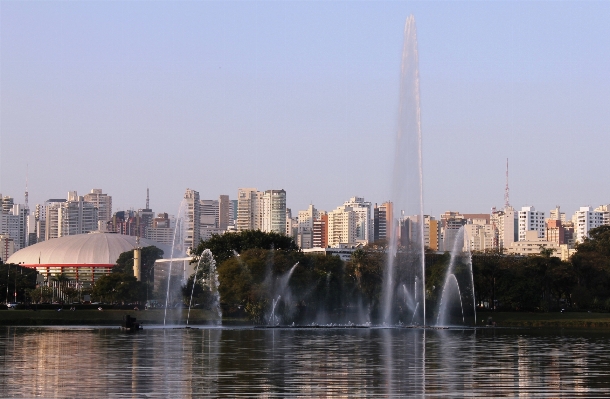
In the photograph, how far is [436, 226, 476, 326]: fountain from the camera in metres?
85.2

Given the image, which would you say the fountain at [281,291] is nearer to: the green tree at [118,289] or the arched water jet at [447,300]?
the arched water jet at [447,300]

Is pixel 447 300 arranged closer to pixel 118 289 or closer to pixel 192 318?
pixel 192 318

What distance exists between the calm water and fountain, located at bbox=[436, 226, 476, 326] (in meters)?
28.9

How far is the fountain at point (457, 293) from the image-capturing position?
85.2 meters

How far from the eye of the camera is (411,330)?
229 ft

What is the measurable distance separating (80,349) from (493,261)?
60801 millimetres

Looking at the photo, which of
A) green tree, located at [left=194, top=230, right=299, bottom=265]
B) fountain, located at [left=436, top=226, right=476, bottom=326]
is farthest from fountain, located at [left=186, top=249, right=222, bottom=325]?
fountain, located at [left=436, top=226, right=476, bottom=326]

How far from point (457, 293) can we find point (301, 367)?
2138 inches

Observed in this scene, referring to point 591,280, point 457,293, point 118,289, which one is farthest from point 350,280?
point 118,289

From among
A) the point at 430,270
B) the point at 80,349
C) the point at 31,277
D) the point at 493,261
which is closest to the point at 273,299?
the point at 430,270

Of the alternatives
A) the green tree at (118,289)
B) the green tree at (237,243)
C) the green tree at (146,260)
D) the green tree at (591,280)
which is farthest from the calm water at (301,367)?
the green tree at (146,260)

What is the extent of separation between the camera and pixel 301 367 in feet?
119

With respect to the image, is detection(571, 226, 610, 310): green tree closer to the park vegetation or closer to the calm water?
the park vegetation

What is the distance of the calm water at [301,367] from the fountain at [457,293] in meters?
28.9
